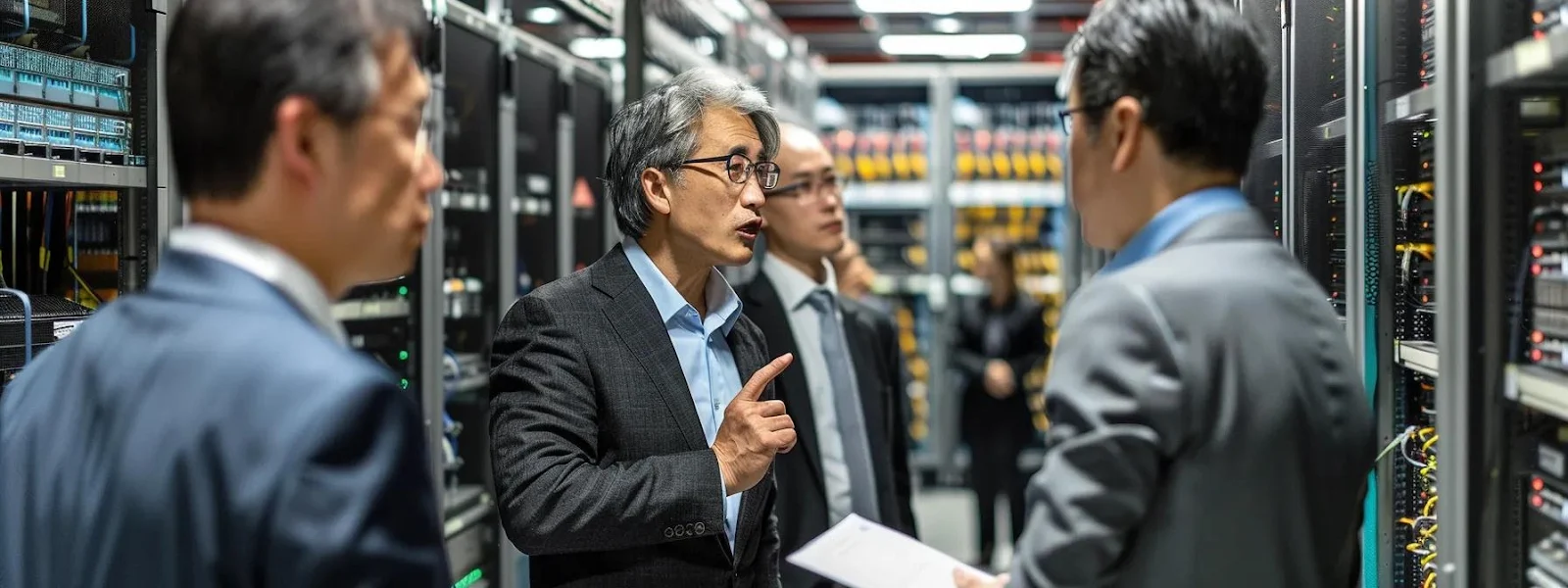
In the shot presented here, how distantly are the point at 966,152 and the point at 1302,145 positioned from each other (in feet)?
23.6

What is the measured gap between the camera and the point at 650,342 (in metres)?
2.10

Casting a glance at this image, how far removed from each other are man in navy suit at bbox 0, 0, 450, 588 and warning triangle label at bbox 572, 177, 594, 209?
3526 mm

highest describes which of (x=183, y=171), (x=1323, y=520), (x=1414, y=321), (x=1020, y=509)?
(x=183, y=171)

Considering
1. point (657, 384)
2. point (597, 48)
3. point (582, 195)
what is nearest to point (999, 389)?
point (582, 195)

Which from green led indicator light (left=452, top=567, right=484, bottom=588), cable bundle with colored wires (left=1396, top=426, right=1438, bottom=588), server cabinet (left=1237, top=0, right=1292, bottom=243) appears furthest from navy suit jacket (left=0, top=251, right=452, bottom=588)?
green led indicator light (left=452, top=567, right=484, bottom=588)

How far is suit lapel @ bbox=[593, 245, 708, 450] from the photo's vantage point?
2070 millimetres

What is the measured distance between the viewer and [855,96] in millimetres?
10367

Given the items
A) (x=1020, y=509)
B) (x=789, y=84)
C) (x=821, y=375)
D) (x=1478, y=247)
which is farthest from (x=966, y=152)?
(x=1478, y=247)

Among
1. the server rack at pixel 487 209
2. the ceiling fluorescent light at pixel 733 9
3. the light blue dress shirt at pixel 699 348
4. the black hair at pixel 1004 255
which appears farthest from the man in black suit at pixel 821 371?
the black hair at pixel 1004 255

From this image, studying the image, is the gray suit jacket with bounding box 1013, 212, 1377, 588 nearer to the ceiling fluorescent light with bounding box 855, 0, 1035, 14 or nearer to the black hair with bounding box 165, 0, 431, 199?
the black hair with bounding box 165, 0, 431, 199

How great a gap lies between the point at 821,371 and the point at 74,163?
169 cm

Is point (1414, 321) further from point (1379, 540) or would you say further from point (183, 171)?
point (183, 171)

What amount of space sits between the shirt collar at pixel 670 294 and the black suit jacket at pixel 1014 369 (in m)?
4.91

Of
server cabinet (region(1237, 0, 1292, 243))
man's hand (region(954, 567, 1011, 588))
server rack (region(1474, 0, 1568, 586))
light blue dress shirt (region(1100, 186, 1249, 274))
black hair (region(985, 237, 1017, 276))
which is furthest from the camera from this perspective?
black hair (region(985, 237, 1017, 276))
